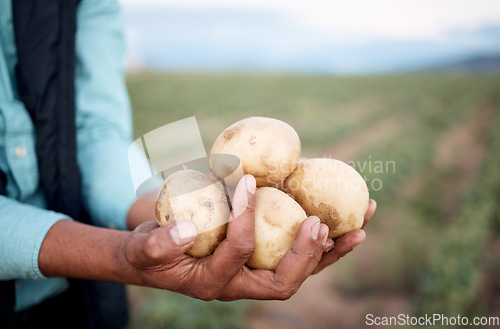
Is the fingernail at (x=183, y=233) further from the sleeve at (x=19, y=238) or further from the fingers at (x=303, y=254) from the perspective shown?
the sleeve at (x=19, y=238)

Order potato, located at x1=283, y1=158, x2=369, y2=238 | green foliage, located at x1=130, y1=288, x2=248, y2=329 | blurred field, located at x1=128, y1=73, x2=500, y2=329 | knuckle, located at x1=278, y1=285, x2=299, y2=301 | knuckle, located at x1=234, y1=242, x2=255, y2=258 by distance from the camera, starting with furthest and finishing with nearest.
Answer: blurred field, located at x1=128, y1=73, x2=500, y2=329 < green foliage, located at x1=130, y1=288, x2=248, y2=329 < potato, located at x1=283, y1=158, x2=369, y2=238 < knuckle, located at x1=278, y1=285, x2=299, y2=301 < knuckle, located at x1=234, y1=242, x2=255, y2=258

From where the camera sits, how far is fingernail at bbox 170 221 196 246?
1003mm

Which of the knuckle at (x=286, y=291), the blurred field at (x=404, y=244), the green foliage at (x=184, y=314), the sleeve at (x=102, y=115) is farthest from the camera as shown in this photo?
the blurred field at (x=404, y=244)

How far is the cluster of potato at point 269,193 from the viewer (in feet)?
3.96

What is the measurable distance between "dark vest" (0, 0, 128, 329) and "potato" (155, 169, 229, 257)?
711 mm

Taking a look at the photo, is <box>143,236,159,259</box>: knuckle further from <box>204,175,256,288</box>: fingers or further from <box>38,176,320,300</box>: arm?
<box>204,175,256,288</box>: fingers

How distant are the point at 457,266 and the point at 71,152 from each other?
442 centimetres

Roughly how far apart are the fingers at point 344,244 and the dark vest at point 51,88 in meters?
1.23

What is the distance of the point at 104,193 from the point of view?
1.81 meters

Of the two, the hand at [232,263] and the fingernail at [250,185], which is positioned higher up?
the fingernail at [250,185]

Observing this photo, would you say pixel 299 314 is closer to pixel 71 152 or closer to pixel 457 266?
pixel 457 266

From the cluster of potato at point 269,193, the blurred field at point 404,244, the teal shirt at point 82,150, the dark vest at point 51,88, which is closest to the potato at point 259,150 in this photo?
the cluster of potato at point 269,193

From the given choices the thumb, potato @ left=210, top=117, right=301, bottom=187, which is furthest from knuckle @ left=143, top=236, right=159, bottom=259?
potato @ left=210, top=117, right=301, bottom=187

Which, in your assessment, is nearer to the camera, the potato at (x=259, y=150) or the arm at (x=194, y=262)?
the arm at (x=194, y=262)
